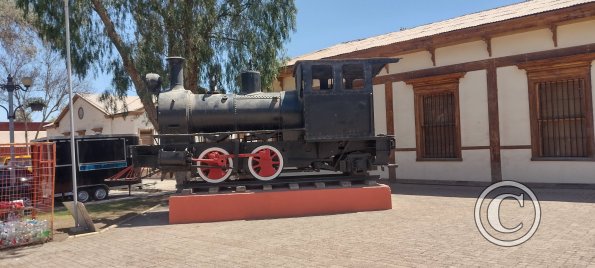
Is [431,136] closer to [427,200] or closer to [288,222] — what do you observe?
[427,200]

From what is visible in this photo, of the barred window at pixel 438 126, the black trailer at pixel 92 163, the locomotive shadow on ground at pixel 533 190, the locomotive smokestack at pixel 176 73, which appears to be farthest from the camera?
the black trailer at pixel 92 163

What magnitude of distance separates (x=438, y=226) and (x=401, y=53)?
25.2 ft

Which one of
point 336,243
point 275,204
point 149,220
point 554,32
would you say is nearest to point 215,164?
point 275,204

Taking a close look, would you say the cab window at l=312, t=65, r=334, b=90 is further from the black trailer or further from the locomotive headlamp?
the black trailer

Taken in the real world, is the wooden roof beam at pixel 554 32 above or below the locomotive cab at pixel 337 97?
above

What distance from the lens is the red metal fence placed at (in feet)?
24.3

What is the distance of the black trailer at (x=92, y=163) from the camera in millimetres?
14578

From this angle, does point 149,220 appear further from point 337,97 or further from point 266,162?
point 337,97

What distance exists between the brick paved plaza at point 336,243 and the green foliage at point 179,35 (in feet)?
15.6

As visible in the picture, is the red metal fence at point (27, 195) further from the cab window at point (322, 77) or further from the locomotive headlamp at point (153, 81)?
the cab window at point (322, 77)

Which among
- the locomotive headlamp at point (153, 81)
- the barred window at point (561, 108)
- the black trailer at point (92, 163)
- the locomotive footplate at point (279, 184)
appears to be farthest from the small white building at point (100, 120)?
the barred window at point (561, 108)

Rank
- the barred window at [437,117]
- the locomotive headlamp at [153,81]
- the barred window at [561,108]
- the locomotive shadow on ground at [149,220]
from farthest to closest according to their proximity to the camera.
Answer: the barred window at [437,117] → the barred window at [561,108] → the locomotive headlamp at [153,81] → the locomotive shadow on ground at [149,220]

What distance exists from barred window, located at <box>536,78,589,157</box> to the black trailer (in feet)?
37.6

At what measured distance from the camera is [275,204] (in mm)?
9117
